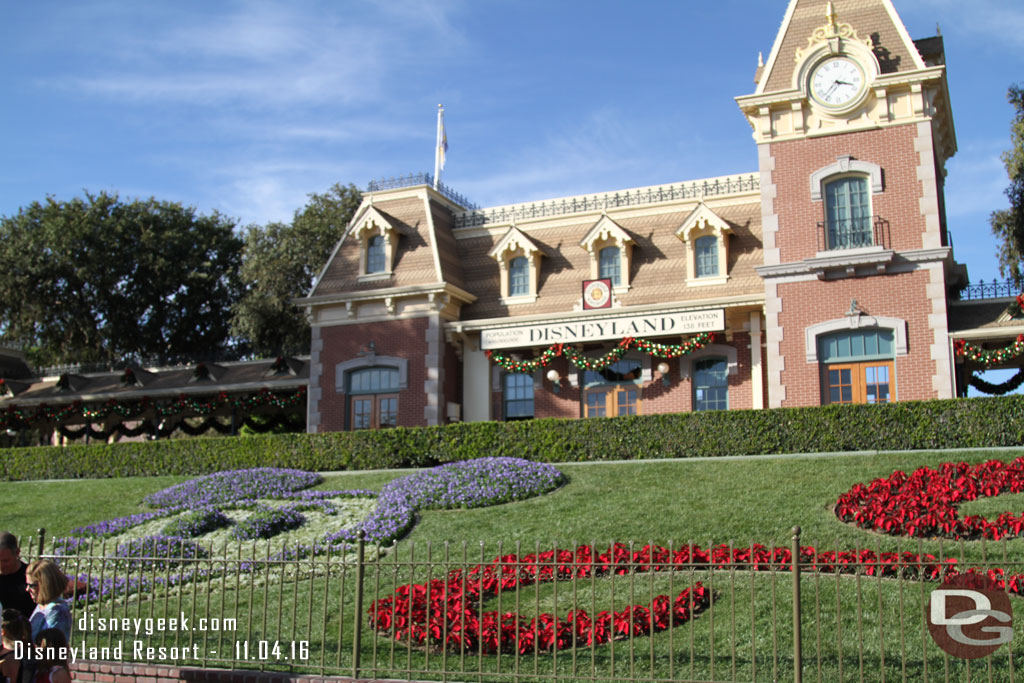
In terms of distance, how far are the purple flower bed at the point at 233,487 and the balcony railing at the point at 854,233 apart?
42.5 ft

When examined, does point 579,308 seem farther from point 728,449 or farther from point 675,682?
point 675,682

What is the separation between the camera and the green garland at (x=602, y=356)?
26219mm

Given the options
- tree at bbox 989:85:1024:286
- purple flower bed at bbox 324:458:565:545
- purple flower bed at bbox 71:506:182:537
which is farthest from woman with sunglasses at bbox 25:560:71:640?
tree at bbox 989:85:1024:286

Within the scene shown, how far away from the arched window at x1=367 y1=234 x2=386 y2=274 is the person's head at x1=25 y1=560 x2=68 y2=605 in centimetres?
2185

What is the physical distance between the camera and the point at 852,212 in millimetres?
24562

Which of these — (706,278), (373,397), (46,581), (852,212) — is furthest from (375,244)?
(46,581)

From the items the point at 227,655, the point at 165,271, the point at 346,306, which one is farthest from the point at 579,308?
the point at 165,271

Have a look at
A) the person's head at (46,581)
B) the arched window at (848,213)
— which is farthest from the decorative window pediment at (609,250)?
the person's head at (46,581)

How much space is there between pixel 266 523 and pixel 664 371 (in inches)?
473

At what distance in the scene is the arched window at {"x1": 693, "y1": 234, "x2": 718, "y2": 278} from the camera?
90.8 ft

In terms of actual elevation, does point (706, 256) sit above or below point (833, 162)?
below

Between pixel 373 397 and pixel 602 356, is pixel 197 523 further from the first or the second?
pixel 602 356

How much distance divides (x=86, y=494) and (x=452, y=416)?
945cm

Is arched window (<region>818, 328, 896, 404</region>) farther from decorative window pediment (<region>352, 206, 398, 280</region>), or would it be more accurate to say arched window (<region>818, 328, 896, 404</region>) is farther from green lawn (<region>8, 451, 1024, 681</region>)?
decorative window pediment (<region>352, 206, 398, 280</region>)
